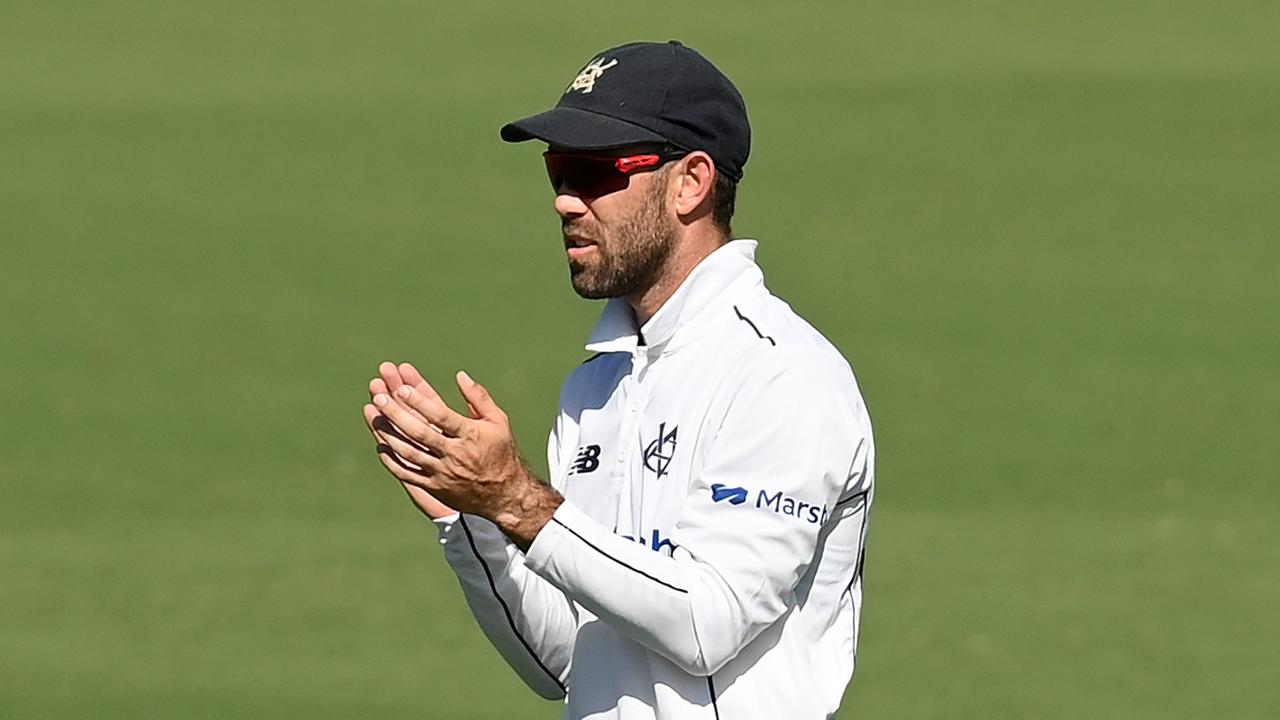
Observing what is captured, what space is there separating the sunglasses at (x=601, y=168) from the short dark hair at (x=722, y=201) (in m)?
0.10

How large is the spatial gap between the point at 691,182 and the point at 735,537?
723 mm

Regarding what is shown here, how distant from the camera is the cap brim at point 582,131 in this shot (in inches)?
160

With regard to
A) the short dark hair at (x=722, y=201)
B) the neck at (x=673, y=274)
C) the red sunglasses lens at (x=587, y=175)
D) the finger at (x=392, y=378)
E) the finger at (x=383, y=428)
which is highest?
the red sunglasses lens at (x=587, y=175)

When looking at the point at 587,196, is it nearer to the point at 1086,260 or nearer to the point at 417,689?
the point at 417,689

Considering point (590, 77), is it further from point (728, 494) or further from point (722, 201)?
point (728, 494)

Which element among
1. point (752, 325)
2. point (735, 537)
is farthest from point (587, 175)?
point (735, 537)

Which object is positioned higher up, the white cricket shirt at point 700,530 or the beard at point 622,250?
the beard at point 622,250

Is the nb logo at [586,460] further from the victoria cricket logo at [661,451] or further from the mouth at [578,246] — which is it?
the mouth at [578,246]

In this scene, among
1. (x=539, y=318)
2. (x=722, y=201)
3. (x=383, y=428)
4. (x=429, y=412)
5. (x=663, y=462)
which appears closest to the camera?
(x=429, y=412)

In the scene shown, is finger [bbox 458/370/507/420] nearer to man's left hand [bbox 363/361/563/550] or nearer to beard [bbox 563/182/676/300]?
man's left hand [bbox 363/361/563/550]

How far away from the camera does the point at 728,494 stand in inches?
150

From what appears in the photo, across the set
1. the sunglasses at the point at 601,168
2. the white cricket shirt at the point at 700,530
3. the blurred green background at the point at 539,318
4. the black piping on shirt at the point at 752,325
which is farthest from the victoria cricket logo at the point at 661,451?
the blurred green background at the point at 539,318

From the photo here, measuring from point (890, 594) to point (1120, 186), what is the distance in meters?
7.20

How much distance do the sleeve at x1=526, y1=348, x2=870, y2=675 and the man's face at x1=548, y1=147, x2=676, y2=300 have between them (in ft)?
1.19
